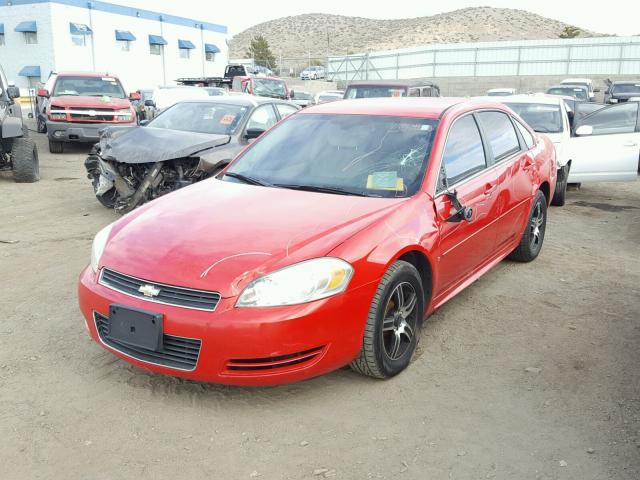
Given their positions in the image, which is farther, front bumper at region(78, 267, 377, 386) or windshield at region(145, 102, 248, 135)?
windshield at region(145, 102, 248, 135)

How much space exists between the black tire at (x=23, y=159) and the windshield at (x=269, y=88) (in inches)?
418

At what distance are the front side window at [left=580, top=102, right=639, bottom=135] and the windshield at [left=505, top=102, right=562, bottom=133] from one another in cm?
41

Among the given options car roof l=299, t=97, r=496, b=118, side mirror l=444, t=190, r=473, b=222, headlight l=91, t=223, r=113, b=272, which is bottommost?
headlight l=91, t=223, r=113, b=272

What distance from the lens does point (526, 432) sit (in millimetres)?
3164

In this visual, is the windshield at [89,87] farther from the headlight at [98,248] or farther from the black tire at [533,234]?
the headlight at [98,248]

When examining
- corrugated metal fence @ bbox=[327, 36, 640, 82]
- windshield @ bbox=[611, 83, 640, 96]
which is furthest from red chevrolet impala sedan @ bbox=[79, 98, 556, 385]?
corrugated metal fence @ bbox=[327, 36, 640, 82]

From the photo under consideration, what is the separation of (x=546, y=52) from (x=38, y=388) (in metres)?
41.7

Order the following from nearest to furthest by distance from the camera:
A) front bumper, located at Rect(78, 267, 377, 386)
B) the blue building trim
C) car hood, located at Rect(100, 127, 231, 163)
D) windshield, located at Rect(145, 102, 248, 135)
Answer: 1. front bumper, located at Rect(78, 267, 377, 386)
2. car hood, located at Rect(100, 127, 231, 163)
3. windshield, located at Rect(145, 102, 248, 135)
4. the blue building trim

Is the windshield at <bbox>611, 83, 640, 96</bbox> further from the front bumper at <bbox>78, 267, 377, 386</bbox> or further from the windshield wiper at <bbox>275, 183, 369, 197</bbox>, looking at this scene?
the front bumper at <bbox>78, 267, 377, 386</bbox>

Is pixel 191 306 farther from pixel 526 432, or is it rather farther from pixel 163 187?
pixel 163 187

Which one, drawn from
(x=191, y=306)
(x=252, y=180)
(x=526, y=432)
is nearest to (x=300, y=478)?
(x=191, y=306)

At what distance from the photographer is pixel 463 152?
14.7 feet

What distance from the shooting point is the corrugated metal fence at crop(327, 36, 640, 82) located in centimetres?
3841

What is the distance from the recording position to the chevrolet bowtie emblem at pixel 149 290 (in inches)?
126
